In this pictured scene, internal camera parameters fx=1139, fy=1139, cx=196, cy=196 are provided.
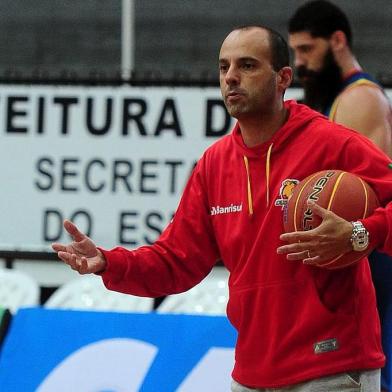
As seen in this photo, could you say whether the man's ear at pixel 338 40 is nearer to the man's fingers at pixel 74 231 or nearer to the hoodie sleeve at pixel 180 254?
the hoodie sleeve at pixel 180 254

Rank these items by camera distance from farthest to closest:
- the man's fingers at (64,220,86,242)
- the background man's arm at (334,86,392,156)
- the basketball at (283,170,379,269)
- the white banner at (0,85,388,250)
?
the white banner at (0,85,388,250) → the background man's arm at (334,86,392,156) → the man's fingers at (64,220,86,242) → the basketball at (283,170,379,269)

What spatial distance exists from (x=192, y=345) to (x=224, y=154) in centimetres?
149

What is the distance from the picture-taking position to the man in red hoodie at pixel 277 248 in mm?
3566

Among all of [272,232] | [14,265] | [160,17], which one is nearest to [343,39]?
[272,232]

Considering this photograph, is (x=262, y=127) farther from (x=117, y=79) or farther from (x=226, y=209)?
(x=117, y=79)

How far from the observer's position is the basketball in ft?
11.5

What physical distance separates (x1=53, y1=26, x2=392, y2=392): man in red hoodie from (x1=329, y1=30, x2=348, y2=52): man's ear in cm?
109

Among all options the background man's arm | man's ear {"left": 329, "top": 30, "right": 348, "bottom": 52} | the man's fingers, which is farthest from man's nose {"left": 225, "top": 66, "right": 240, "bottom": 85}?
man's ear {"left": 329, "top": 30, "right": 348, "bottom": 52}

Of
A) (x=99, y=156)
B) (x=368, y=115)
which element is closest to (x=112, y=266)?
(x=368, y=115)

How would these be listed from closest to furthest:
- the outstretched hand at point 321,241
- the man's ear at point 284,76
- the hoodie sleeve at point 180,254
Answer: the outstretched hand at point 321,241 < the man's ear at point 284,76 < the hoodie sleeve at point 180,254

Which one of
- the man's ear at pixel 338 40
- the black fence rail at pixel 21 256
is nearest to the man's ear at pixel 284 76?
the man's ear at pixel 338 40

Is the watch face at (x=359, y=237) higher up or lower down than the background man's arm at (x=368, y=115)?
lower down

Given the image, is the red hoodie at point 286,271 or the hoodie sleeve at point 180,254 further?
the hoodie sleeve at point 180,254

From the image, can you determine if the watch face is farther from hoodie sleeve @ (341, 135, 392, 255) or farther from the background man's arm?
the background man's arm
